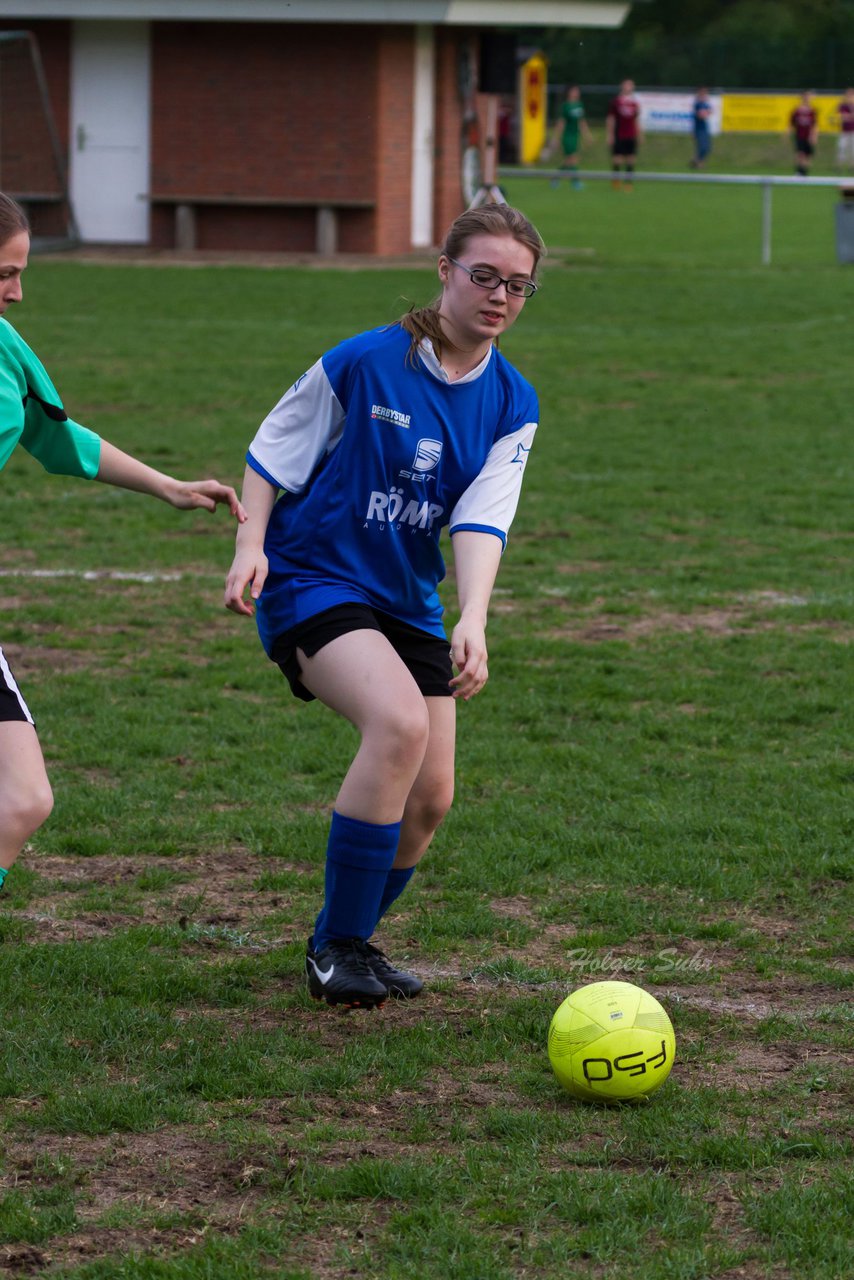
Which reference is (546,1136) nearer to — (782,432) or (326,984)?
(326,984)

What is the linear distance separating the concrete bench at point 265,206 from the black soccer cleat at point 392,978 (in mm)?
20170

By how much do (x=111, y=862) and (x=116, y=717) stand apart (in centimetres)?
133

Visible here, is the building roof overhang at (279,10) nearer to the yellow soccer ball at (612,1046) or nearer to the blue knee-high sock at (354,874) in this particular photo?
the blue knee-high sock at (354,874)

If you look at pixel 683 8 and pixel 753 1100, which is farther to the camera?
pixel 683 8

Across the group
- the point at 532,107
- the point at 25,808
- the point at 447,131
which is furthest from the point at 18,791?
the point at 532,107

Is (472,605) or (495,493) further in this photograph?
(495,493)

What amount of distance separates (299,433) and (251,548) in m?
0.31

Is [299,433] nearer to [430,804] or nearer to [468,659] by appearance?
[468,659]

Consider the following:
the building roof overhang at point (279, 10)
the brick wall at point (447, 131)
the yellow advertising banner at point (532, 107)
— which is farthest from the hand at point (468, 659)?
the yellow advertising banner at point (532, 107)

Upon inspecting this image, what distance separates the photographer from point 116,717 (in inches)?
237

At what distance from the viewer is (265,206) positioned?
23609 mm

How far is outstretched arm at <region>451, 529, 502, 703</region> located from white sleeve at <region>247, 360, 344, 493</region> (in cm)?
38

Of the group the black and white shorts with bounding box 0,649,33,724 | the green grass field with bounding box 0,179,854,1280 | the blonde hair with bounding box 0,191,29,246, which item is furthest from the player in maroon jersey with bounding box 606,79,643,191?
the black and white shorts with bounding box 0,649,33,724

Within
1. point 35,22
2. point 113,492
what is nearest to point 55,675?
point 113,492
